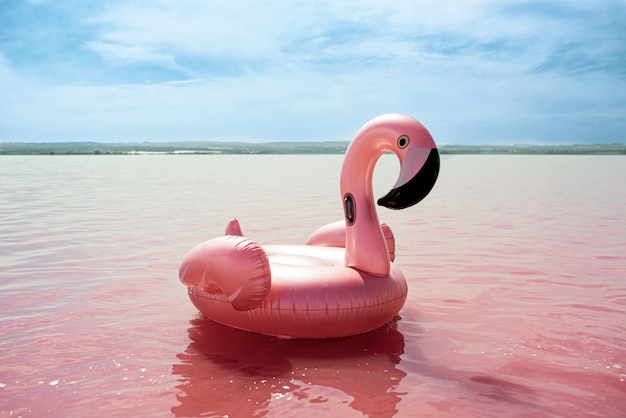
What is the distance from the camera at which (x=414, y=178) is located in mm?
3898

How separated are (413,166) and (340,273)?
34.8 inches

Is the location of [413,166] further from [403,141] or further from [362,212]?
[362,212]

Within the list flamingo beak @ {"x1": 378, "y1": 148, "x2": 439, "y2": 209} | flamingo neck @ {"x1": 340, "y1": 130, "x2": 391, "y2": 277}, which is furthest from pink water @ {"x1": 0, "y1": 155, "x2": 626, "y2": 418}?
flamingo beak @ {"x1": 378, "y1": 148, "x2": 439, "y2": 209}

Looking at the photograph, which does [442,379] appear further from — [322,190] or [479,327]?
[322,190]

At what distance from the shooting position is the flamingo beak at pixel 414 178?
3.90 m

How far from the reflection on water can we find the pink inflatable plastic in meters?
0.11

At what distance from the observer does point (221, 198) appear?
14.0m

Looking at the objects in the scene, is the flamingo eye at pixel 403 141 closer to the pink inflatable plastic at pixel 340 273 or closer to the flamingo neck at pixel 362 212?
the pink inflatable plastic at pixel 340 273

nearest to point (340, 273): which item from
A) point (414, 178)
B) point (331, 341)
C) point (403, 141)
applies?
point (331, 341)

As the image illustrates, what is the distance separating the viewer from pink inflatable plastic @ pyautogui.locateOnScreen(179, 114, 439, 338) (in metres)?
3.90

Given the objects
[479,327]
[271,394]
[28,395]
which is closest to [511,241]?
[479,327]

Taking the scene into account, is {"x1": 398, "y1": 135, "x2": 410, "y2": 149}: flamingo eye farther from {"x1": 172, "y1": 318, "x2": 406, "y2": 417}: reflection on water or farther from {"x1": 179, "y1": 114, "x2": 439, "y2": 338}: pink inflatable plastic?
{"x1": 172, "y1": 318, "x2": 406, "y2": 417}: reflection on water

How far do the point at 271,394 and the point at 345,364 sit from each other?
2.05 feet

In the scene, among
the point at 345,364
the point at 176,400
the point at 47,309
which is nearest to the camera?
the point at 176,400
